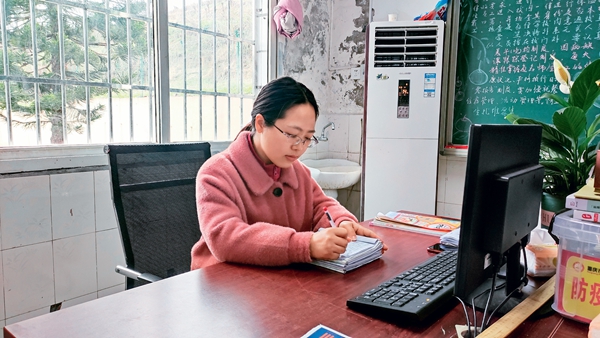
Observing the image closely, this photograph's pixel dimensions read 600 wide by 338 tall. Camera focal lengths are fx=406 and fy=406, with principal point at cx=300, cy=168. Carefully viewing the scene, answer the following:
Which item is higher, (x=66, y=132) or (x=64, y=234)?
(x=66, y=132)

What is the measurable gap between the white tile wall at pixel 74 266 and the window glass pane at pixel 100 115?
0.53 metres

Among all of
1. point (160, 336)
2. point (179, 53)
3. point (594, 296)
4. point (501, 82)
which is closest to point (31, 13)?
point (179, 53)

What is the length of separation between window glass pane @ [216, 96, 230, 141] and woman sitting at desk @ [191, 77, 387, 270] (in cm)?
163

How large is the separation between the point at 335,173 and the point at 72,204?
1687 millimetres

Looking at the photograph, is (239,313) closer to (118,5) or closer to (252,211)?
(252,211)

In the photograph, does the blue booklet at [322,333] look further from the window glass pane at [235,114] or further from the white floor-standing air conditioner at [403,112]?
the window glass pane at [235,114]

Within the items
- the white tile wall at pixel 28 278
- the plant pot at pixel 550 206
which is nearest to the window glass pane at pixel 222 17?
the white tile wall at pixel 28 278

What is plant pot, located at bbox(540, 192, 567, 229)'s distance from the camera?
1.34 m

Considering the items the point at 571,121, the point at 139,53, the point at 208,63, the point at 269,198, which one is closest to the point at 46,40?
the point at 139,53

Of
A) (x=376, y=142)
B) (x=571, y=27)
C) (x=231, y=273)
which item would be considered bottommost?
(x=231, y=273)

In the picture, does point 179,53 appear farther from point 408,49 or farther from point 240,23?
point 408,49

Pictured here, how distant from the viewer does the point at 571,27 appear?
2.47 meters

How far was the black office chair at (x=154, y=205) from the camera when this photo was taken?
1.31 m

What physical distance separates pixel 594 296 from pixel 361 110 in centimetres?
283
